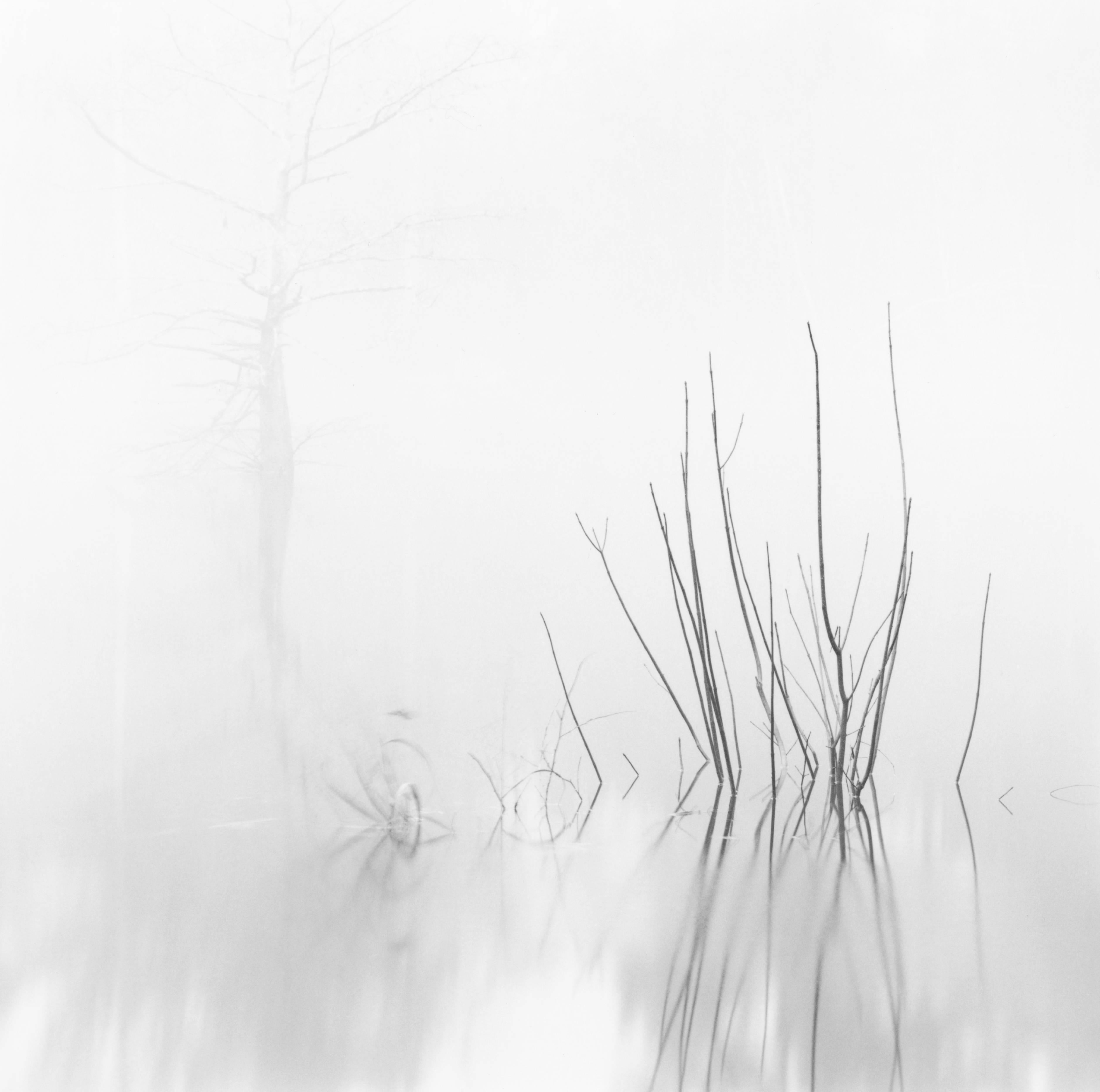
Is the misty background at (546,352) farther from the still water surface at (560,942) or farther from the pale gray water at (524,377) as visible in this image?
the still water surface at (560,942)

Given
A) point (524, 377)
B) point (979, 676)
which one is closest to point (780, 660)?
point (979, 676)

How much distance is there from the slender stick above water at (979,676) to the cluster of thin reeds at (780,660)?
0.41ft

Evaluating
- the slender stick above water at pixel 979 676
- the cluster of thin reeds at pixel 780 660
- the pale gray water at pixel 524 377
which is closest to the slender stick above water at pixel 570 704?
the pale gray water at pixel 524 377

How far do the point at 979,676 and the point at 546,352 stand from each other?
2.77 feet

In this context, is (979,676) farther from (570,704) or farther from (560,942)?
(560,942)

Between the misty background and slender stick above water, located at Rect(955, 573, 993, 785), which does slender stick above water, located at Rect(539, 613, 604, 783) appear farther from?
slender stick above water, located at Rect(955, 573, 993, 785)

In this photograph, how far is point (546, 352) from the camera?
5.54ft

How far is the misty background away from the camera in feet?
5.41

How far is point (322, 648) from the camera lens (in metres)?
1.65

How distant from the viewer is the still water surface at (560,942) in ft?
3.40

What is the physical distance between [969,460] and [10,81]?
5.43 ft

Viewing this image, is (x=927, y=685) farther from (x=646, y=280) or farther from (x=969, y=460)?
(x=646, y=280)

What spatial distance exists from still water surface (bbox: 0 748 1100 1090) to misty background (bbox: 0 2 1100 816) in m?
0.19

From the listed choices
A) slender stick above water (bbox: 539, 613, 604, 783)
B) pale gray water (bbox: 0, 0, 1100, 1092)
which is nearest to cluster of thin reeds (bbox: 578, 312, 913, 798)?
pale gray water (bbox: 0, 0, 1100, 1092)
